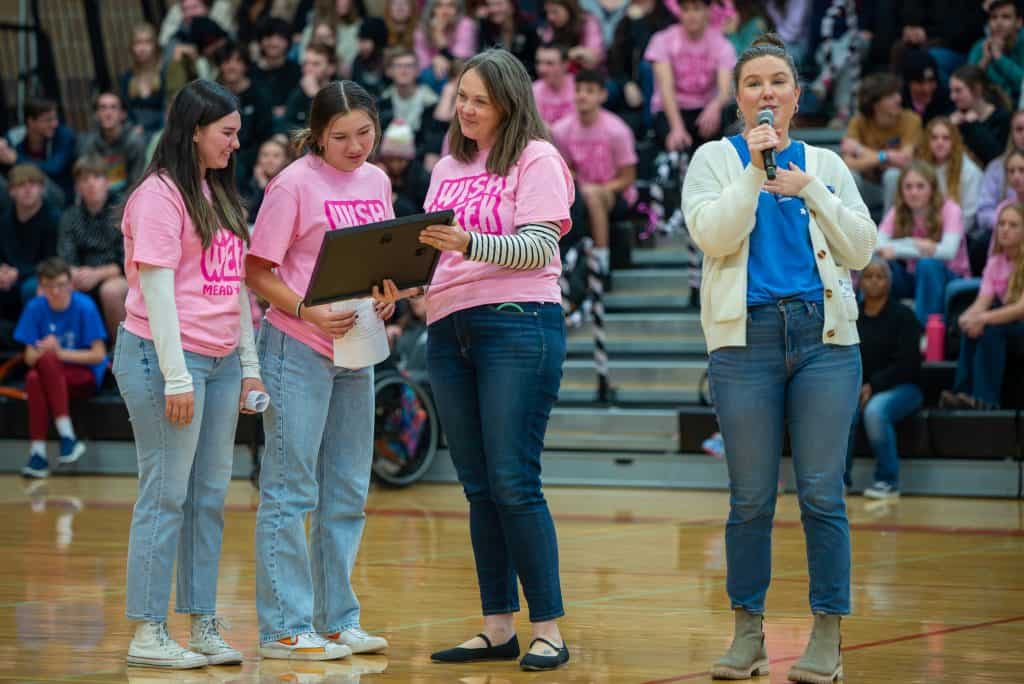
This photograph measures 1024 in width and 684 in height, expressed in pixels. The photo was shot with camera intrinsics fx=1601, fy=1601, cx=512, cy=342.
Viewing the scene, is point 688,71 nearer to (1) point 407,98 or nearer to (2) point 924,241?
(1) point 407,98

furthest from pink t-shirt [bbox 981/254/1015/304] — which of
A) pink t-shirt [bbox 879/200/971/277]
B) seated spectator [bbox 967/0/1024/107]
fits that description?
seated spectator [bbox 967/0/1024/107]

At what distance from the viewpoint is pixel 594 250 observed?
10.3m

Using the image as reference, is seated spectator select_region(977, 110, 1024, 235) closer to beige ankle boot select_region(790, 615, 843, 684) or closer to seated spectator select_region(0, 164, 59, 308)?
Result: beige ankle boot select_region(790, 615, 843, 684)

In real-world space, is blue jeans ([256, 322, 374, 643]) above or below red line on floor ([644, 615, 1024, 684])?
above

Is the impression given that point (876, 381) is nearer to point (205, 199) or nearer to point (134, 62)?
point (205, 199)

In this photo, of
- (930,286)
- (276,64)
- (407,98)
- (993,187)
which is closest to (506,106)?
(930,286)

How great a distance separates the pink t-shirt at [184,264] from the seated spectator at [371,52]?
26.8 ft

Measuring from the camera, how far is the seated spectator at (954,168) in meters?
9.64

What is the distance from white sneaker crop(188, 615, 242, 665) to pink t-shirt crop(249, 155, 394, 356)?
31.6 inches

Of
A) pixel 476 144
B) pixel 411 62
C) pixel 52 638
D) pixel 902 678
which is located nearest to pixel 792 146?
pixel 476 144

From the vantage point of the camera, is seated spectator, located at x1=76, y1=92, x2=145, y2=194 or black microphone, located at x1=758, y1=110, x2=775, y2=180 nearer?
black microphone, located at x1=758, y1=110, x2=775, y2=180

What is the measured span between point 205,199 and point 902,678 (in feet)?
7.20

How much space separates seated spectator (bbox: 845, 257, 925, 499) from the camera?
339 inches

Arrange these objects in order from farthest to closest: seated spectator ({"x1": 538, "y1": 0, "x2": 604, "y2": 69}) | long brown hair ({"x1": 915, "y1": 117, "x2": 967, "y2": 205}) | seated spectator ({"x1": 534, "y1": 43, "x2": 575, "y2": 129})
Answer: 1. seated spectator ({"x1": 538, "y1": 0, "x2": 604, "y2": 69})
2. seated spectator ({"x1": 534, "y1": 43, "x2": 575, "y2": 129})
3. long brown hair ({"x1": 915, "y1": 117, "x2": 967, "y2": 205})
